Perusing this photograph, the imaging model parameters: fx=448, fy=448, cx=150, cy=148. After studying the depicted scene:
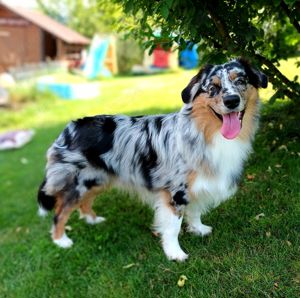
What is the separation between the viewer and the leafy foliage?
11.8 ft

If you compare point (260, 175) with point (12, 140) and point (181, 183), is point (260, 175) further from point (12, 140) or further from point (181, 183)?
point (12, 140)

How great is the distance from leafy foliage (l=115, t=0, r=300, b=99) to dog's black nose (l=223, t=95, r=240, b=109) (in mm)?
620

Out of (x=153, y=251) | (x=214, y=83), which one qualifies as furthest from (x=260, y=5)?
(x=153, y=251)

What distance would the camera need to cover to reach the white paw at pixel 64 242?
4816 millimetres

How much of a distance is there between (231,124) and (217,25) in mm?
1061

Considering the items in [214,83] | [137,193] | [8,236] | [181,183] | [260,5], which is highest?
[260,5]

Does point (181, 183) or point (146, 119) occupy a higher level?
point (146, 119)

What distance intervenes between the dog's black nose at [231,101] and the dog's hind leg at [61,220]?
81.9 inches

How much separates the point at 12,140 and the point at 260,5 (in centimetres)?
904

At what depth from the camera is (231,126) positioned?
140 inches

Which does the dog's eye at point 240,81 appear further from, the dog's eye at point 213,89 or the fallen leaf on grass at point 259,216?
the fallen leaf on grass at point 259,216

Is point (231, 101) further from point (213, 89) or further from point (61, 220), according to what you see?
point (61, 220)

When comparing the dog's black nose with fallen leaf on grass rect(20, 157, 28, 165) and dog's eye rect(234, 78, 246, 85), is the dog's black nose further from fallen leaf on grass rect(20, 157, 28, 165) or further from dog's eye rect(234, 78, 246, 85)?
fallen leaf on grass rect(20, 157, 28, 165)

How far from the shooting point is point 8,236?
18.8 ft
